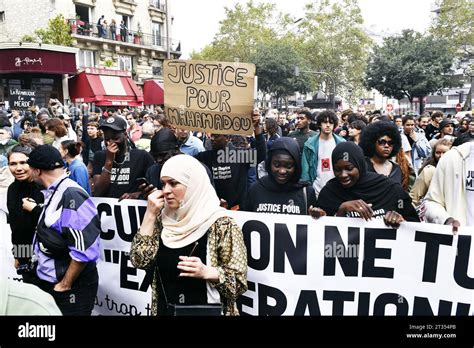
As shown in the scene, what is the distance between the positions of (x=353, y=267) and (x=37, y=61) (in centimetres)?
1942

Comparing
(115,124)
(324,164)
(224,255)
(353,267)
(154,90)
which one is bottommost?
(353,267)

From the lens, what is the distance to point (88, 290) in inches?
106

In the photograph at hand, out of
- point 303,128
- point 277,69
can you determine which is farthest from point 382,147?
point 277,69

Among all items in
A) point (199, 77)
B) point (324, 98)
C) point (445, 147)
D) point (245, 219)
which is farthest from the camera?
point (324, 98)

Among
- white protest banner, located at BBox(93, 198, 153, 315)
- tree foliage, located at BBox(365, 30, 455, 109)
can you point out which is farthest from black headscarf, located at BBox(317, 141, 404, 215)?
tree foliage, located at BBox(365, 30, 455, 109)

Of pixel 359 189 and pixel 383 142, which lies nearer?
pixel 359 189

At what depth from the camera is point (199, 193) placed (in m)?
2.14

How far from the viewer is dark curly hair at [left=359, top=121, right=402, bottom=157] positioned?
148 inches

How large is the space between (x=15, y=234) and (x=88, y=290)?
0.82 meters

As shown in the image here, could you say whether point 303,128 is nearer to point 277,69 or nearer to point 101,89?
point 277,69

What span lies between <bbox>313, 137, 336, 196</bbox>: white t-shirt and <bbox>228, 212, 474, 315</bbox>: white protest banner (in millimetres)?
2208

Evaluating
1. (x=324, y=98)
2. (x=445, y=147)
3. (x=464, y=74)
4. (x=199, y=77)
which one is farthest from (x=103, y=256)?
(x=324, y=98)

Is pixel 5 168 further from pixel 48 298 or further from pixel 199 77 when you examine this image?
pixel 48 298

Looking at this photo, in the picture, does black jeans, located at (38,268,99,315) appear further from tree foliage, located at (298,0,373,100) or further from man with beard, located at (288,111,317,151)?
tree foliage, located at (298,0,373,100)
